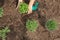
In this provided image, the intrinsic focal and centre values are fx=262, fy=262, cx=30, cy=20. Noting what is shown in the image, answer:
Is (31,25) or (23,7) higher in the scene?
(23,7)

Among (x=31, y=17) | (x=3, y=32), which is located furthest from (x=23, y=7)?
(x=3, y=32)

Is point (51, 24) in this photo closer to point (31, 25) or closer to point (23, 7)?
point (31, 25)

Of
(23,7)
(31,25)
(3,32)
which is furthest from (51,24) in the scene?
(3,32)

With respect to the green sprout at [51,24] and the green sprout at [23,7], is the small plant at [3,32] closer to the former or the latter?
the green sprout at [23,7]

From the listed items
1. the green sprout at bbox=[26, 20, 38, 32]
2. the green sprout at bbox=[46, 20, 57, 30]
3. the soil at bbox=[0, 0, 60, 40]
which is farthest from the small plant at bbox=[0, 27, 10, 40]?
the green sprout at bbox=[46, 20, 57, 30]

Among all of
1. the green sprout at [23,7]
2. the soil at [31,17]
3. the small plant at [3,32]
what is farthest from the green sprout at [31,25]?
the small plant at [3,32]

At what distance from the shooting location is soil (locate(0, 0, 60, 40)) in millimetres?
3602

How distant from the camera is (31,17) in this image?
3.64 m

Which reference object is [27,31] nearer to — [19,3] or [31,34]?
[31,34]

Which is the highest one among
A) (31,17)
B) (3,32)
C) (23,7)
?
(23,7)

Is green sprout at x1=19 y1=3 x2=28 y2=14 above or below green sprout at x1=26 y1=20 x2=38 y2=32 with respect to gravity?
above

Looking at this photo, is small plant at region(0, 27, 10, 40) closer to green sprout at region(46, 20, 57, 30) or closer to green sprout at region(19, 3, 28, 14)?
green sprout at region(19, 3, 28, 14)

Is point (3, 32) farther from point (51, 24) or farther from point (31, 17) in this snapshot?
point (51, 24)

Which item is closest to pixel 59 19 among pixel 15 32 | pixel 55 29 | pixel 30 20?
pixel 55 29
